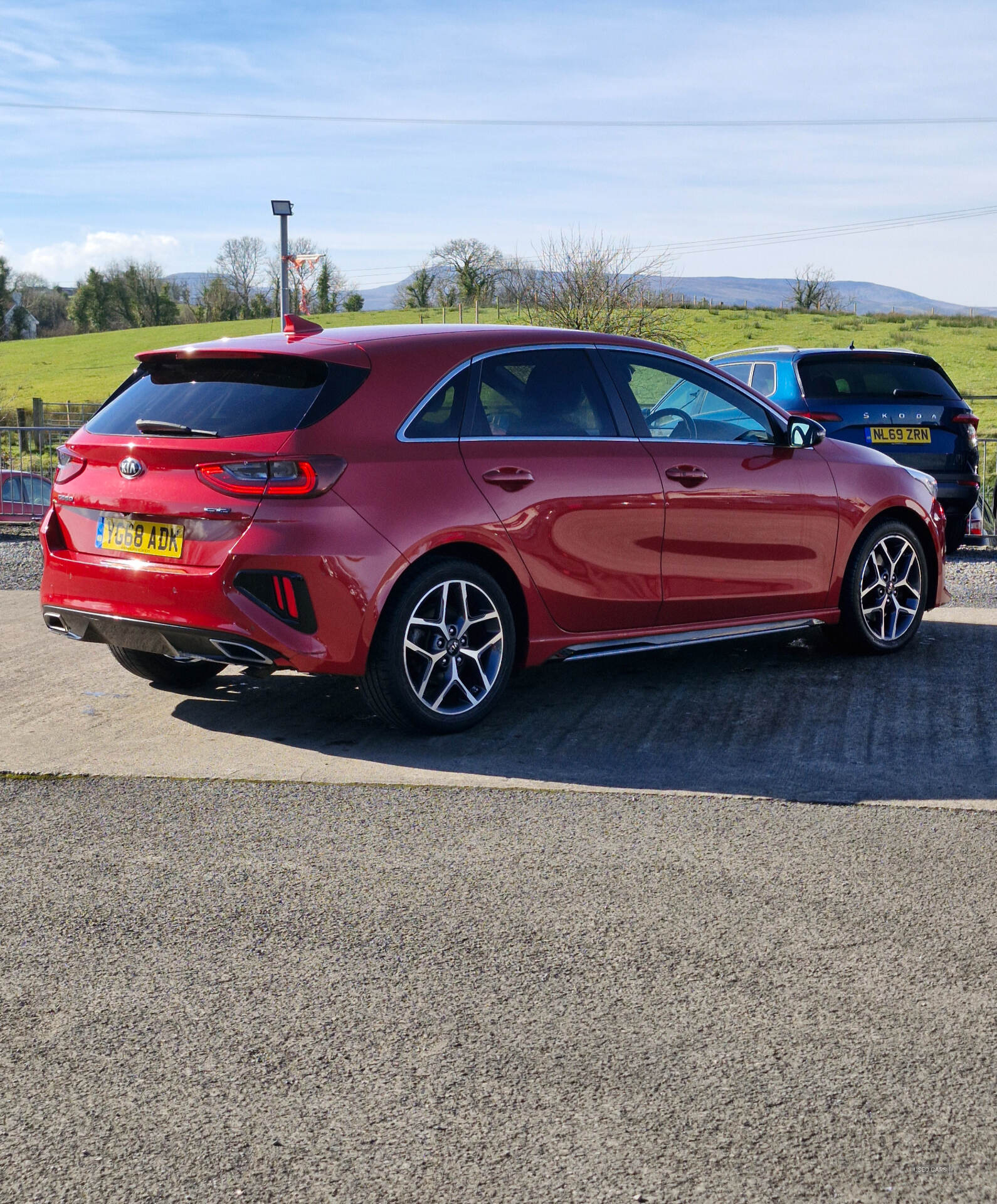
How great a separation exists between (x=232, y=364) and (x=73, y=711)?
68.7 inches

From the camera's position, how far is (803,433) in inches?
278

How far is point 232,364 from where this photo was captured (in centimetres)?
565

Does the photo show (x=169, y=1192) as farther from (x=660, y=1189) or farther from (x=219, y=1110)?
(x=660, y=1189)

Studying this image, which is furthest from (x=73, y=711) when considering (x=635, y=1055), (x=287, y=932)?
(x=635, y=1055)

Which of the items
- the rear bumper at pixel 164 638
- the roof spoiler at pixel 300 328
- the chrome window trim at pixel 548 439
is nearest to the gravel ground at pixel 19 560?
the rear bumper at pixel 164 638

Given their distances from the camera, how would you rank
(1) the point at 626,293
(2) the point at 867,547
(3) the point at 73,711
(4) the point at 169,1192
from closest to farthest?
(4) the point at 169,1192, (3) the point at 73,711, (2) the point at 867,547, (1) the point at 626,293

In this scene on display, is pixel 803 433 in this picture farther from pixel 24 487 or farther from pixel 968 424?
pixel 24 487

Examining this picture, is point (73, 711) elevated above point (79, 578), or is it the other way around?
point (79, 578)

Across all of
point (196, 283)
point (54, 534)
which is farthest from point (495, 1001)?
point (196, 283)

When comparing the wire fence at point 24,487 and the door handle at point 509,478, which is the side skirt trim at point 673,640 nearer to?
the door handle at point 509,478

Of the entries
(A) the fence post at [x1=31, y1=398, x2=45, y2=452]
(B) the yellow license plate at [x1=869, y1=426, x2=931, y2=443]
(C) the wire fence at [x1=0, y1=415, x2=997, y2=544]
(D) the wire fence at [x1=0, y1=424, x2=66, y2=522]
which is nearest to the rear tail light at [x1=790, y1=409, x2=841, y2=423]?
(B) the yellow license plate at [x1=869, y1=426, x2=931, y2=443]

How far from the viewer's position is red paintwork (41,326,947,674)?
527cm

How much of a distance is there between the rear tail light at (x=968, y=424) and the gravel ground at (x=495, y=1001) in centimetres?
788

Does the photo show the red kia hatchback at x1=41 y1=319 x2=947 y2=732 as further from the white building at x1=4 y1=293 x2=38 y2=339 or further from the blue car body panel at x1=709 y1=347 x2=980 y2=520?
the white building at x1=4 y1=293 x2=38 y2=339
